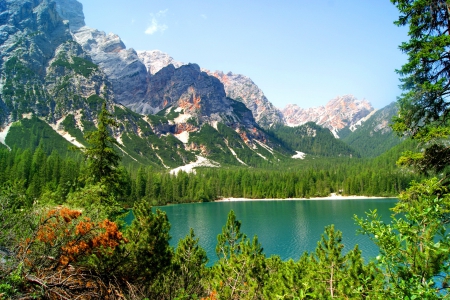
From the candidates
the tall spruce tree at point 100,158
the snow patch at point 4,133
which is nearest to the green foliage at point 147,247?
the tall spruce tree at point 100,158

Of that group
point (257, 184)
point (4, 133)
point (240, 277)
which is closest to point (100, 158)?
point (240, 277)

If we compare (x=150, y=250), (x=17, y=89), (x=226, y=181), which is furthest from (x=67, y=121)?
(x=150, y=250)

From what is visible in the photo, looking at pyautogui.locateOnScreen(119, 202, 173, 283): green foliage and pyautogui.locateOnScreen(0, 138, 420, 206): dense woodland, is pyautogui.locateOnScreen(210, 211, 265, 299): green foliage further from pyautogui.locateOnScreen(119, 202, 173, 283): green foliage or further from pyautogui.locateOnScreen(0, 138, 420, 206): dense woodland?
pyautogui.locateOnScreen(0, 138, 420, 206): dense woodland

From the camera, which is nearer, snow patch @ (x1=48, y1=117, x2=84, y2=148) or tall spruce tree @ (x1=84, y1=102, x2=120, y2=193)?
tall spruce tree @ (x1=84, y1=102, x2=120, y2=193)

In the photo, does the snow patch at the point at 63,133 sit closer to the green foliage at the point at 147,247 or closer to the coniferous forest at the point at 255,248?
the coniferous forest at the point at 255,248

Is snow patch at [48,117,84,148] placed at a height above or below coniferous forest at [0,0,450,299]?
above

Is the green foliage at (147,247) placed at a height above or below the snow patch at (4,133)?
below

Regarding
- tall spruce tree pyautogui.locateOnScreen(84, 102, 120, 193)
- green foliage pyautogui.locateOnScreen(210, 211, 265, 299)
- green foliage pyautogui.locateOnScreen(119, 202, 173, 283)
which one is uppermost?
tall spruce tree pyautogui.locateOnScreen(84, 102, 120, 193)

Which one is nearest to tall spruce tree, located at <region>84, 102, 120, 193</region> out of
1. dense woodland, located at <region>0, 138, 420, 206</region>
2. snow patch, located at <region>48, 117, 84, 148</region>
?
dense woodland, located at <region>0, 138, 420, 206</region>

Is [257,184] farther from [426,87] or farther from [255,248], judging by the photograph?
[426,87]

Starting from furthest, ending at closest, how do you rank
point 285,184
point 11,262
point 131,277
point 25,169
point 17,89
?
point 17,89
point 285,184
point 25,169
point 131,277
point 11,262

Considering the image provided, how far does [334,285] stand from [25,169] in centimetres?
8778

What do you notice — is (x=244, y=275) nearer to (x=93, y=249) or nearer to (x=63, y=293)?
(x=93, y=249)

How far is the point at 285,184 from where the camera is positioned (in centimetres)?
13012
